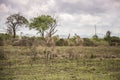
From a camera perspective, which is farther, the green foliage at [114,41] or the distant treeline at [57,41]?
the green foliage at [114,41]

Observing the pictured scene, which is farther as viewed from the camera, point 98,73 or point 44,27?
point 44,27

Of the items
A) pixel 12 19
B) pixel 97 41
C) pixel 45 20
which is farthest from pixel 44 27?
pixel 97 41

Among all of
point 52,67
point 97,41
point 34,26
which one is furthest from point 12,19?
point 52,67

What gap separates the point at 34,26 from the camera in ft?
167

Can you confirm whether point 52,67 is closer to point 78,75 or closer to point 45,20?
point 78,75

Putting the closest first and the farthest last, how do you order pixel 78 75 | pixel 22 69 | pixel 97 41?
pixel 78 75 < pixel 22 69 < pixel 97 41

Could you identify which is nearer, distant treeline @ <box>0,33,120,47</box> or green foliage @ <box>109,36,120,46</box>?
distant treeline @ <box>0,33,120,47</box>

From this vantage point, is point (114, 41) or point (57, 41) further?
point (114, 41)

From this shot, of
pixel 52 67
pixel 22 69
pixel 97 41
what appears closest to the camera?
pixel 22 69

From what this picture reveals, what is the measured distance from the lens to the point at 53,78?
11031 millimetres

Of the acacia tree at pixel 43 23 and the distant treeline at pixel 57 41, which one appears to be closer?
the distant treeline at pixel 57 41

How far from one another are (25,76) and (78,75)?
8.42 feet

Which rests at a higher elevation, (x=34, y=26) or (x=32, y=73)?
(x=34, y=26)

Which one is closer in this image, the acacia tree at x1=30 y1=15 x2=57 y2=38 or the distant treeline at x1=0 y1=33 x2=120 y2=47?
the distant treeline at x1=0 y1=33 x2=120 y2=47
